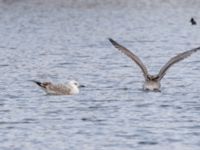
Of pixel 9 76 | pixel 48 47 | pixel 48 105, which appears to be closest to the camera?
pixel 48 105

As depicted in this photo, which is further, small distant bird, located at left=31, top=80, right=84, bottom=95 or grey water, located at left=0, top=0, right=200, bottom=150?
small distant bird, located at left=31, top=80, right=84, bottom=95

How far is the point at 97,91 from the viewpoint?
33875 millimetres

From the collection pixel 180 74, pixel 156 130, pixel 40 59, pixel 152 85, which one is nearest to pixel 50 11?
pixel 40 59

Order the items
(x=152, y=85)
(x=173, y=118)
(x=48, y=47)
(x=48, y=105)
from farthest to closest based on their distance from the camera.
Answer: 1. (x=48, y=47)
2. (x=152, y=85)
3. (x=48, y=105)
4. (x=173, y=118)

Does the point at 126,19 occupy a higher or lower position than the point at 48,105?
higher

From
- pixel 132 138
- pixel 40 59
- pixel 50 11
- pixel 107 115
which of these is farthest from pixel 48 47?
pixel 50 11

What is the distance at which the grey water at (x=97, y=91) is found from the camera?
25578 millimetres

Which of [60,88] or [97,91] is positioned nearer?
[60,88]

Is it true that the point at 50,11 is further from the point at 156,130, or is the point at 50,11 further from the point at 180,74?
the point at 156,130

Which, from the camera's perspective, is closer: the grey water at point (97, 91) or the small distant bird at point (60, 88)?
the grey water at point (97, 91)

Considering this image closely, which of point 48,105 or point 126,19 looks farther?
point 126,19

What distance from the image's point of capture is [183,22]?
7419 centimetres

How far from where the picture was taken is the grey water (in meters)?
25.6

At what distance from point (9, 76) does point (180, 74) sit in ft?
19.8
